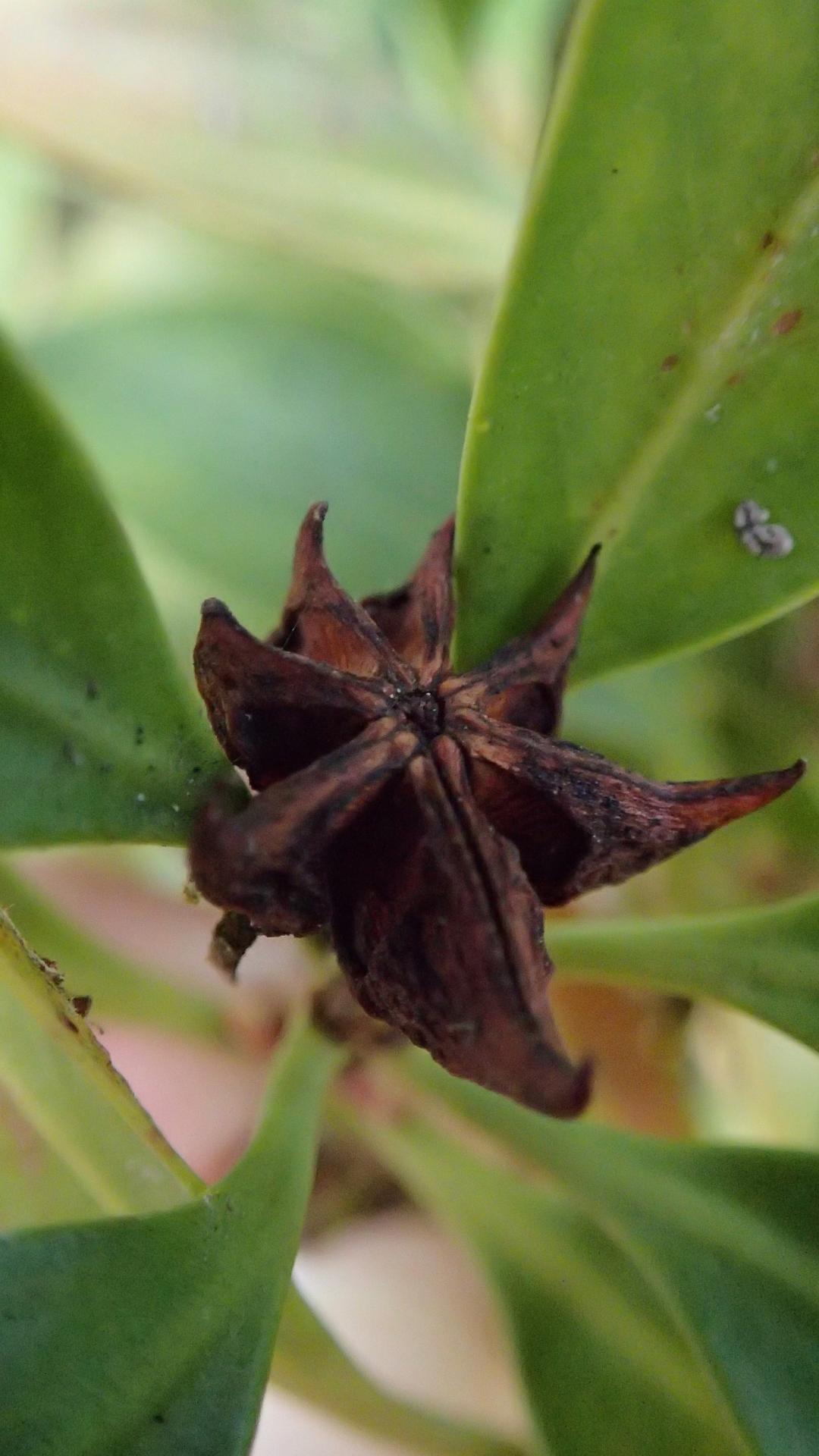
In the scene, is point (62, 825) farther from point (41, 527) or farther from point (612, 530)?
point (612, 530)

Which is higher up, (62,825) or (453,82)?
(453,82)

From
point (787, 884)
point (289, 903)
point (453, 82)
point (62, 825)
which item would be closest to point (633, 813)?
point (289, 903)

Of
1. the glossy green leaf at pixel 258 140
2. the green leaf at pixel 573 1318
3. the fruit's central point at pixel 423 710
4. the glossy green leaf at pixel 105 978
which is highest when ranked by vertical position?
the glossy green leaf at pixel 258 140

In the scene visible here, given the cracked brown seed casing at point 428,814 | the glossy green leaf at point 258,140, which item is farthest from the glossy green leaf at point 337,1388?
the glossy green leaf at point 258,140

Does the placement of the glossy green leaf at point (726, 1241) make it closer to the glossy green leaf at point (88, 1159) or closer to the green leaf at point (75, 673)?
the glossy green leaf at point (88, 1159)

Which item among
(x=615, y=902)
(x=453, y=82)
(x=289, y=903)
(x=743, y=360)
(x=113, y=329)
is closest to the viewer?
(x=289, y=903)

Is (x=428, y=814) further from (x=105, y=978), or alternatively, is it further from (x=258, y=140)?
(x=258, y=140)
